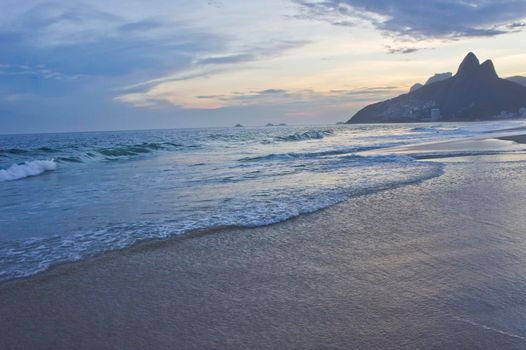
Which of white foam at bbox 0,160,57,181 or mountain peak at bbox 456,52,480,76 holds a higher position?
mountain peak at bbox 456,52,480,76

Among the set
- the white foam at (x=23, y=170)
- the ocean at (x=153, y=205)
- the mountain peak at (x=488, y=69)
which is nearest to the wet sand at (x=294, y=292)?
the ocean at (x=153, y=205)

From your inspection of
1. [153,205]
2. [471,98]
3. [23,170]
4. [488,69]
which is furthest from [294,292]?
[488,69]

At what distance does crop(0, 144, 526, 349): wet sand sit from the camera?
3307 mm

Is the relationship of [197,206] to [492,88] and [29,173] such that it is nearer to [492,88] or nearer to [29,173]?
[29,173]

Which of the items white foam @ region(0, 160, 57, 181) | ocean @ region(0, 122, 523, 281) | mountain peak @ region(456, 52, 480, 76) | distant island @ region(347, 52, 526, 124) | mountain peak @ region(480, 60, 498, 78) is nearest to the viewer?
ocean @ region(0, 122, 523, 281)

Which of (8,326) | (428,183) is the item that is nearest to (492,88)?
(428,183)

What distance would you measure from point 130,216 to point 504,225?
22.4 feet

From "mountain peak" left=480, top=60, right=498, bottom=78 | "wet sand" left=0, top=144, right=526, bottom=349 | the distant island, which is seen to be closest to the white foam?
"wet sand" left=0, top=144, right=526, bottom=349

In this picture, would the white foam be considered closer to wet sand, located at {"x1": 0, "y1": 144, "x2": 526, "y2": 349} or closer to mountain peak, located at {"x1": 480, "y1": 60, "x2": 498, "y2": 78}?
wet sand, located at {"x1": 0, "y1": 144, "x2": 526, "y2": 349}

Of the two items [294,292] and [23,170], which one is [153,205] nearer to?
[294,292]

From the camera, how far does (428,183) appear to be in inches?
448

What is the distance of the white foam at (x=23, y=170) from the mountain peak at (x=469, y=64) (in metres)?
192

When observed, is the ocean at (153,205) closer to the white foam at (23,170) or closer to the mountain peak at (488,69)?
the white foam at (23,170)

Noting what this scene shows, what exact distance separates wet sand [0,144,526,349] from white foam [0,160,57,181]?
52.2ft
